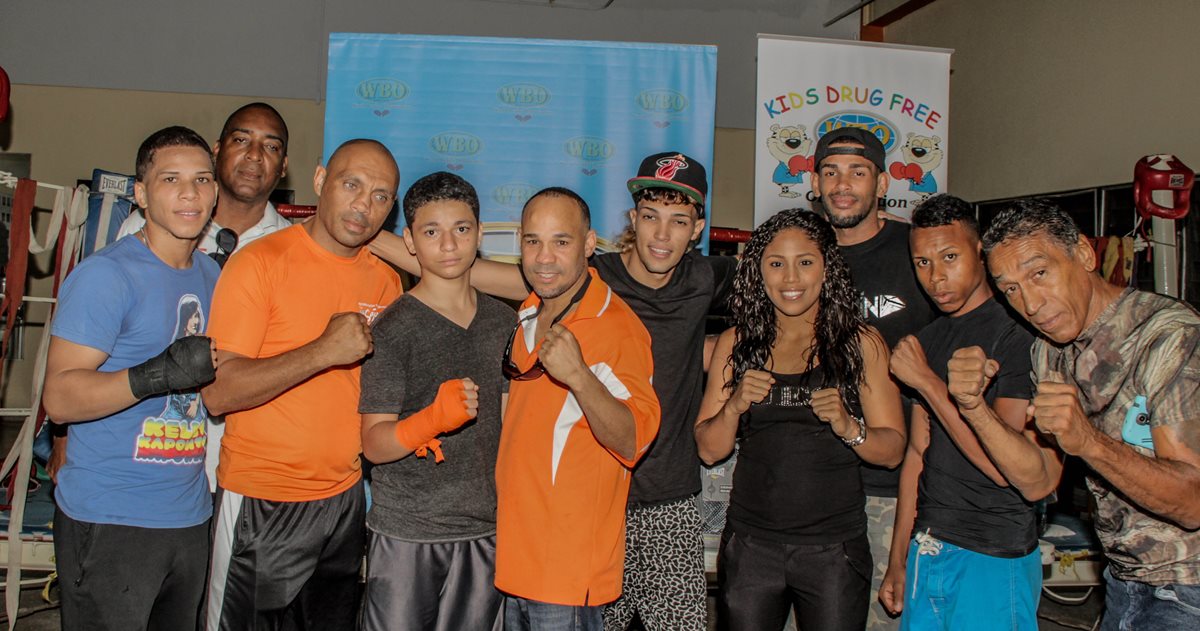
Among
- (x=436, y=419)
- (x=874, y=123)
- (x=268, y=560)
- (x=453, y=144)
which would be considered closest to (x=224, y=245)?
(x=268, y=560)

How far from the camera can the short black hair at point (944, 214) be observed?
2.54 m

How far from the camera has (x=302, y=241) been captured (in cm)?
249

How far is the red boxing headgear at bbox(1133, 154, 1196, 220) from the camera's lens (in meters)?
3.34

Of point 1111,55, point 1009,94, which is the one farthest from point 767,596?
point 1009,94

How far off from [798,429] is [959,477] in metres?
0.46

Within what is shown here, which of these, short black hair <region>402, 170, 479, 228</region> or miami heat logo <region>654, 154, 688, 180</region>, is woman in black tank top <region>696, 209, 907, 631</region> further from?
short black hair <region>402, 170, 479, 228</region>

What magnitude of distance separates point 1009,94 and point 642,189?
22.3 ft

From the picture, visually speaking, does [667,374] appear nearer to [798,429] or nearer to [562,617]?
[798,429]

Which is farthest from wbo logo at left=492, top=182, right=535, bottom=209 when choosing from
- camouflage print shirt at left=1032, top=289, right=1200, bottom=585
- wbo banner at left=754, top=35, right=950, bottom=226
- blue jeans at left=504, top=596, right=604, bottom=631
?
camouflage print shirt at left=1032, top=289, right=1200, bottom=585

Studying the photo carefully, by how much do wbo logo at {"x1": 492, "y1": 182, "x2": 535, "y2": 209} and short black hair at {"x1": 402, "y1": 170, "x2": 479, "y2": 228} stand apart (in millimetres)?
2230

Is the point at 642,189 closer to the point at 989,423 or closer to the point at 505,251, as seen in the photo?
the point at 989,423

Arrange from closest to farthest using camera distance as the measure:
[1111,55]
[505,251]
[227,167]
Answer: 1. [227,167]
2. [505,251]
3. [1111,55]

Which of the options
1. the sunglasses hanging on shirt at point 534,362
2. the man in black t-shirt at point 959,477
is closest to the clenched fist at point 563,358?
the sunglasses hanging on shirt at point 534,362

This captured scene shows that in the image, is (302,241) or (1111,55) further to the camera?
(1111,55)
